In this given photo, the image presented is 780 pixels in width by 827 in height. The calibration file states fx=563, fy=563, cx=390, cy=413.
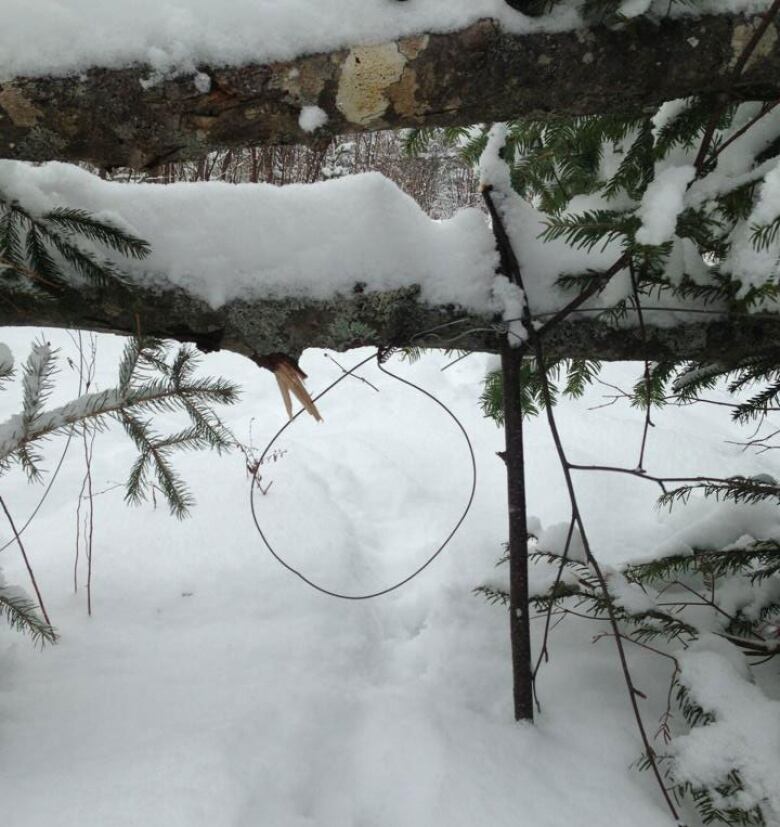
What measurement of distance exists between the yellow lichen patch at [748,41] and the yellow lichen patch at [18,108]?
1013 mm

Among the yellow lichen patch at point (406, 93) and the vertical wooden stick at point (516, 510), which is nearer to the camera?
the yellow lichen patch at point (406, 93)

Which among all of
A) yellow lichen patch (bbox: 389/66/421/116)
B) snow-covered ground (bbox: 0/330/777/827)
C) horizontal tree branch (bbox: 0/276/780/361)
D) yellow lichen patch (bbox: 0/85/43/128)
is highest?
yellow lichen patch (bbox: 389/66/421/116)

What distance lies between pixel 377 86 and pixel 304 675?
4.09ft

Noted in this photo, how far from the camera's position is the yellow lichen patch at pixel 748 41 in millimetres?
821

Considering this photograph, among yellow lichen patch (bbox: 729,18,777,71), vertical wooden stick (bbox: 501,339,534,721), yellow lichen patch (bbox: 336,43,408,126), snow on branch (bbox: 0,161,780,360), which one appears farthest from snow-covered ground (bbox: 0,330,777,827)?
yellow lichen patch (bbox: 336,43,408,126)

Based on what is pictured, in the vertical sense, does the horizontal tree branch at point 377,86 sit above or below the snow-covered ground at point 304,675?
above

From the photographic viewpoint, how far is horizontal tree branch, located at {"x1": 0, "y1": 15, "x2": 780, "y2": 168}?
80 cm

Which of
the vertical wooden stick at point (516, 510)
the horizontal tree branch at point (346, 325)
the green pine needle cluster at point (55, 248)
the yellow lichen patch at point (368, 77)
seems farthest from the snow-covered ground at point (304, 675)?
the yellow lichen patch at point (368, 77)

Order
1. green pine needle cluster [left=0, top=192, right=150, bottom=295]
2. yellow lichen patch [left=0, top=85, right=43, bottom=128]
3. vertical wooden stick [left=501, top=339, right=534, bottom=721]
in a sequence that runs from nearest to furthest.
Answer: yellow lichen patch [left=0, top=85, right=43, bottom=128]
green pine needle cluster [left=0, top=192, right=150, bottom=295]
vertical wooden stick [left=501, top=339, right=534, bottom=721]

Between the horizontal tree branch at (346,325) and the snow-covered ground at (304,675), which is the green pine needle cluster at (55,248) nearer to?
the horizontal tree branch at (346,325)

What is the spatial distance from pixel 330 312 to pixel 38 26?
60 cm

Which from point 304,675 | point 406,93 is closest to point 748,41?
point 406,93

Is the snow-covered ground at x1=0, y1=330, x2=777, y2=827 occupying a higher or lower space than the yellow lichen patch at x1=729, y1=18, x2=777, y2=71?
lower

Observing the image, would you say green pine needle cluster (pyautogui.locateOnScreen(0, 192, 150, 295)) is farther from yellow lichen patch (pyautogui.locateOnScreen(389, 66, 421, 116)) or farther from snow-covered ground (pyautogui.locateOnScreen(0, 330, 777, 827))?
snow-covered ground (pyautogui.locateOnScreen(0, 330, 777, 827))
